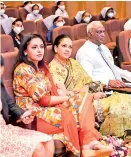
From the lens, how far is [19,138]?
2150 millimetres

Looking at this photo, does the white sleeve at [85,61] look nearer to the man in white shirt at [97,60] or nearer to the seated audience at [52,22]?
the man in white shirt at [97,60]

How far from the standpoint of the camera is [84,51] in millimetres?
3273

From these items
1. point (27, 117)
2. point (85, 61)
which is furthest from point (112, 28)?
point (27, 117)

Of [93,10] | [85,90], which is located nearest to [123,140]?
[85,90]

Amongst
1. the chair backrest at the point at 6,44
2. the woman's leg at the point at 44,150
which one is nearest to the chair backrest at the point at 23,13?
the chair backrest at the point at 6,44

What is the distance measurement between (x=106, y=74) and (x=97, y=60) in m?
0.14

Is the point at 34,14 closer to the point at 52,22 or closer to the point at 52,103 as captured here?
the point at 52,22

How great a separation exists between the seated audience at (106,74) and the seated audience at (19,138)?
69 cm

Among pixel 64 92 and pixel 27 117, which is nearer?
pixel 27 117

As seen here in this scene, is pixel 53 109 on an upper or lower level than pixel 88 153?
upper

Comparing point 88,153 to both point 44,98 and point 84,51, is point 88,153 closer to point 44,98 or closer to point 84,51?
point 44,98

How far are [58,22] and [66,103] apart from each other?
3519mm

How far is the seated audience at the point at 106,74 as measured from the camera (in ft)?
9.00

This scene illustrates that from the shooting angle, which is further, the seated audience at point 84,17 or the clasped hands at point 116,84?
the seated audience at point 84,17
